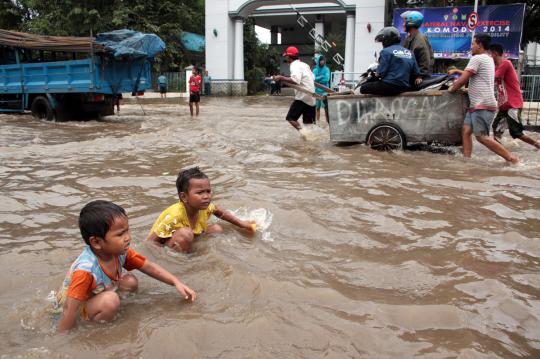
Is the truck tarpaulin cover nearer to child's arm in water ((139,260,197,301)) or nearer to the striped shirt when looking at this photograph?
the striped shirt

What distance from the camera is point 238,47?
90.7 feet

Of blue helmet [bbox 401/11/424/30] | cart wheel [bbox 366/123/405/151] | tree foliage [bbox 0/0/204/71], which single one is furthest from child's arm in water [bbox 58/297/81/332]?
tree foliage [bbox 0/0/204/71]

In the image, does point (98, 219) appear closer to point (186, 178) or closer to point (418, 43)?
point (186, 178)

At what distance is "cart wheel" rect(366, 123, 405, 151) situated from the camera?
7.39 m

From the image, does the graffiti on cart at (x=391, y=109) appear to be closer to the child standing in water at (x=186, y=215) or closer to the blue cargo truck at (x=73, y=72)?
the child standing in water at (x=186, y=215)

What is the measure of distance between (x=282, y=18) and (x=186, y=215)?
121 feet

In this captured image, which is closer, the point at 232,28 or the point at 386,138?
the point at 386,138

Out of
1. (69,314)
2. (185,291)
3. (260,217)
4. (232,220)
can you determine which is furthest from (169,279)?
(260,217)

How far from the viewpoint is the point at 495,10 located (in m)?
18.3

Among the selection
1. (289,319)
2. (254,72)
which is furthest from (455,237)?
(254,72)

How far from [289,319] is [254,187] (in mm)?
3065

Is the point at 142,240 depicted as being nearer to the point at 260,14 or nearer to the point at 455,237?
the point at 455,237

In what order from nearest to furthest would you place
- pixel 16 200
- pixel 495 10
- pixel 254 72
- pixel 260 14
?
pixel 16 200, pixel 495 10, pixel 254 72, pixel 260 14

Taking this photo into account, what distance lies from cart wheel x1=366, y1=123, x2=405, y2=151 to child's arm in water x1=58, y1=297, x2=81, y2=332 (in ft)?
19.3
